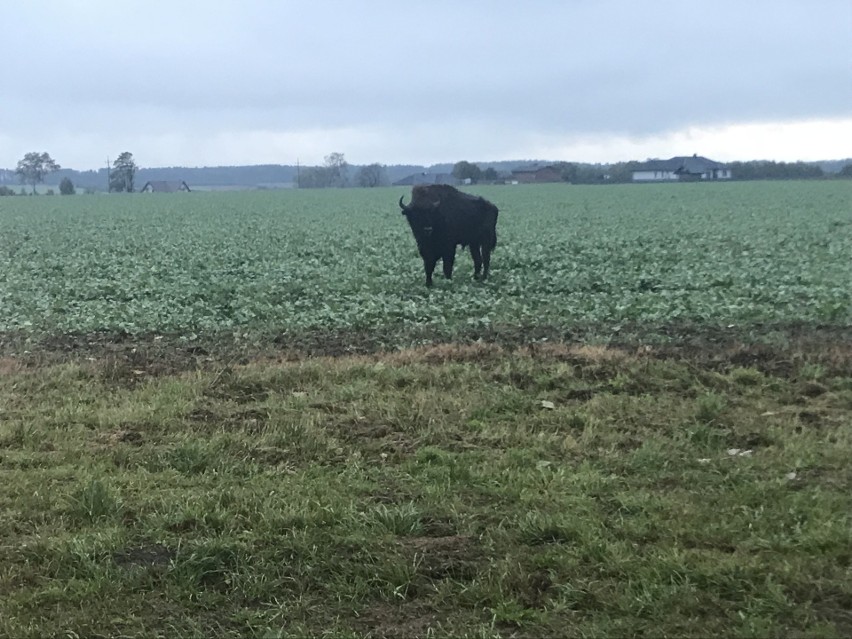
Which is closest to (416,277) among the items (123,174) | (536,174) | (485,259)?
(485,259)

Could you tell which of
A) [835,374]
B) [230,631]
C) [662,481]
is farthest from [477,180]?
[230,631]

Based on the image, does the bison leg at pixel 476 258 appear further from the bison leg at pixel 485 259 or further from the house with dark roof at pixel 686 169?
the house with dark roof at pixel 686 169

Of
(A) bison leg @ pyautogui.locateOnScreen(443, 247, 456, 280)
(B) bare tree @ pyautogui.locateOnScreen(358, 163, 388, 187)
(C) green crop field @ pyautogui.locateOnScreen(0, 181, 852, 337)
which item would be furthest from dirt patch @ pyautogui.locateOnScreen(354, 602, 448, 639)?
(B) bare tree @ pyautogui.locateOnScreen(358, 163, 388, 187)

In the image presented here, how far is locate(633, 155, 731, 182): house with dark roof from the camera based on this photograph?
79562mm

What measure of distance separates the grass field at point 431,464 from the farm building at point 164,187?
259 feet

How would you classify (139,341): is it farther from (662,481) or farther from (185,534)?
(662,481)

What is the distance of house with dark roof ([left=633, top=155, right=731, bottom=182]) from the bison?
65758 mm

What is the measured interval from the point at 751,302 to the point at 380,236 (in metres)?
15.5

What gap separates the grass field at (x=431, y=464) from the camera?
442 cm

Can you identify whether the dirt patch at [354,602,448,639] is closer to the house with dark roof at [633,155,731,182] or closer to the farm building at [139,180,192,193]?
the house with dark roof at [633,155,731,182]

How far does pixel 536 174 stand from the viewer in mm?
42938

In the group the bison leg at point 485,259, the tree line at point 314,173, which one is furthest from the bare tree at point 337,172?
the bison leg at point 485,259

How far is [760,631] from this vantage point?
3984 mm

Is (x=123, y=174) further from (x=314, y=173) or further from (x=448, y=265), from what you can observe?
(x=448, y=265)
